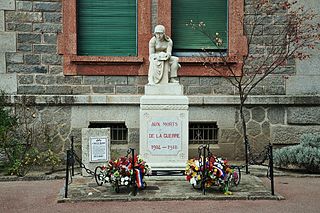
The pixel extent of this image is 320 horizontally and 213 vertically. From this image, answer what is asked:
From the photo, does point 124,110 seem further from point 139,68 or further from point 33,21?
point 33,21

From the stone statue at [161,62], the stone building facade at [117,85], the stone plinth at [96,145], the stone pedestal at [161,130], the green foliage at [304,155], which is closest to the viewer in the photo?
the stone pedestal at [161,130]

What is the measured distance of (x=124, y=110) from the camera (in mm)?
11375

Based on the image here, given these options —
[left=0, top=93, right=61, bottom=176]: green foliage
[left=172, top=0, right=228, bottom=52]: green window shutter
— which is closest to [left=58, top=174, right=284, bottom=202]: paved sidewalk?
[left=0, top=93, right=61, bottom=176]: green foliage

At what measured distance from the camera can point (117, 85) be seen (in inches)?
452

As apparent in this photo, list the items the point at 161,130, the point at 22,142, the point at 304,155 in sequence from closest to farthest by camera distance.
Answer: the point at 161,130, the point at 304,155, the point at 22,142

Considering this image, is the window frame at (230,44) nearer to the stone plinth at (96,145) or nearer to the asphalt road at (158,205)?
the stone plinth at (96,145)

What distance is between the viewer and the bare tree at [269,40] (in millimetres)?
11516

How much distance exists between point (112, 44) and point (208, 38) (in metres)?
2.45

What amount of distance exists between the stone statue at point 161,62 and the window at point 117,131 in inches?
98.1

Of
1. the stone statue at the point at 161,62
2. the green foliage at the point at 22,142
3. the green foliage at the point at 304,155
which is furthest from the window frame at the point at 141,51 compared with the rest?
the green foliage at the point at 304,155

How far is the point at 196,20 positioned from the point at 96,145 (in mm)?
4245

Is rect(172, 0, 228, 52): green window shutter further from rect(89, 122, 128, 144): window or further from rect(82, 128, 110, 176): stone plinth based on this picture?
rect(82, 128, 110, 176): stone plinth

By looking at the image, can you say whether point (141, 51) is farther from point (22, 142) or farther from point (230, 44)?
point (22, 142)

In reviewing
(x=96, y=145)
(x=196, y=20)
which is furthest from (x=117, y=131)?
(x=196, y=20)
